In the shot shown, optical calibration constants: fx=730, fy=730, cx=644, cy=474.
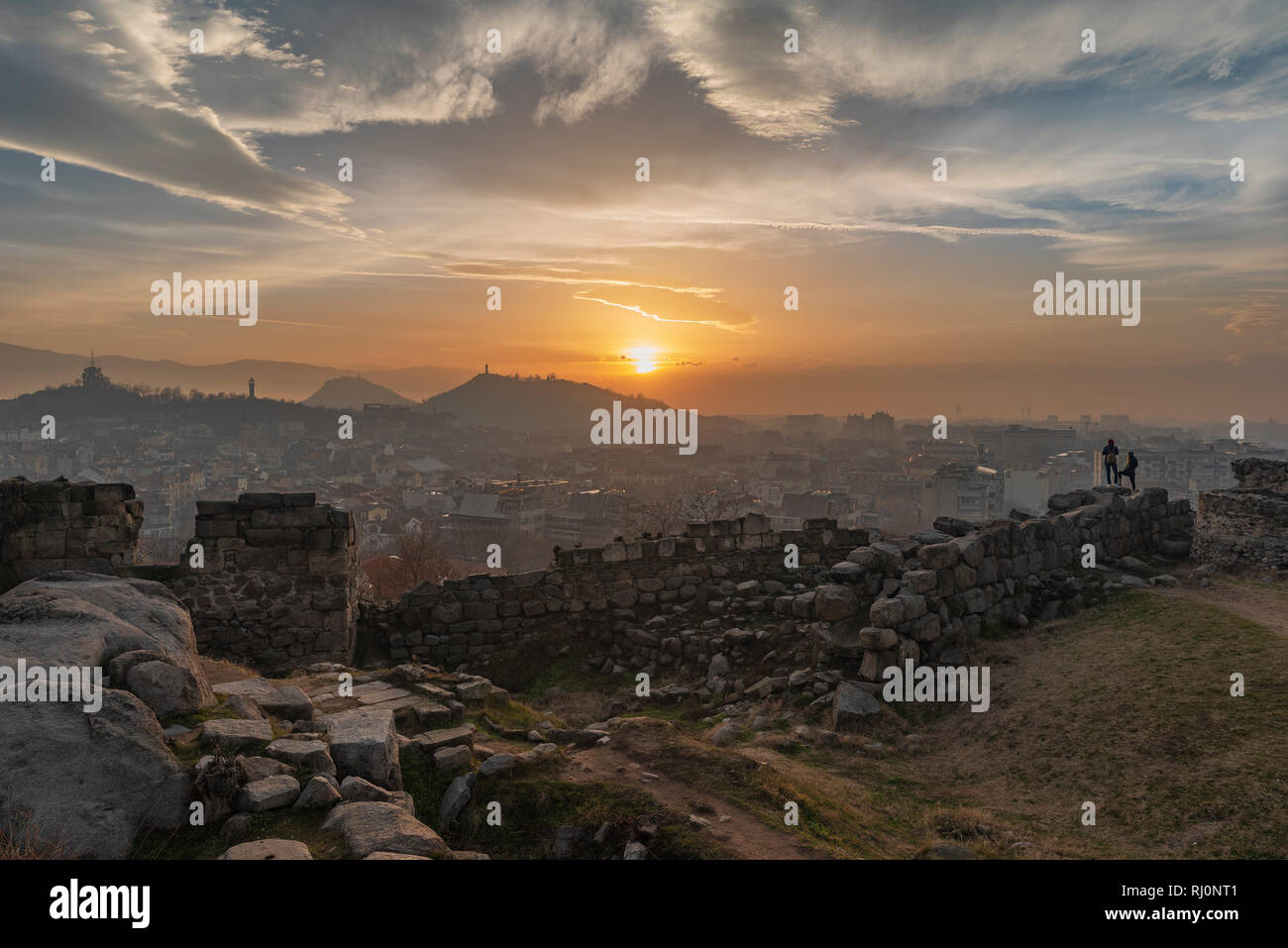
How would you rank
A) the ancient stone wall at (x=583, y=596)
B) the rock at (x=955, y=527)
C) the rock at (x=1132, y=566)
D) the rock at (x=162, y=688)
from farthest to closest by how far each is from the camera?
the rock at (x=955, y=527)
the rock at (x=1132, y=566)
the ancient stone wall at (x=583, y=596)
the rock at (x=162, y=688)

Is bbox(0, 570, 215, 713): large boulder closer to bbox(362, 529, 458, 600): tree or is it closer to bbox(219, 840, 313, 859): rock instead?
bbox(219, 840, 313, 859): rock

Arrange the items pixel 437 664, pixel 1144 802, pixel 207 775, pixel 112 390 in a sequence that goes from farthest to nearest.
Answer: pixel 112 390
pixel 437 664
pixel 1144 802
pixel 207 775

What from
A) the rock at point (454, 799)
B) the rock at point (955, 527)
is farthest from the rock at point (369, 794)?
the rock at point (955, 527)

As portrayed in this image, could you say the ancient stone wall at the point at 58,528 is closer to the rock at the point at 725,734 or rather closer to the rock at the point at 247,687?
the rock at the point at 247,687

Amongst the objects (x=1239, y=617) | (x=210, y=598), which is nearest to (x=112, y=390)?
(x=210, y=598)

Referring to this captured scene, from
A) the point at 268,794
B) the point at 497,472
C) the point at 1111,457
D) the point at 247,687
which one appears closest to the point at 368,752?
the point at 268,794

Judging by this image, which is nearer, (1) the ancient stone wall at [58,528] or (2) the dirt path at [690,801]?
(2) the dirt path at [690,801]
